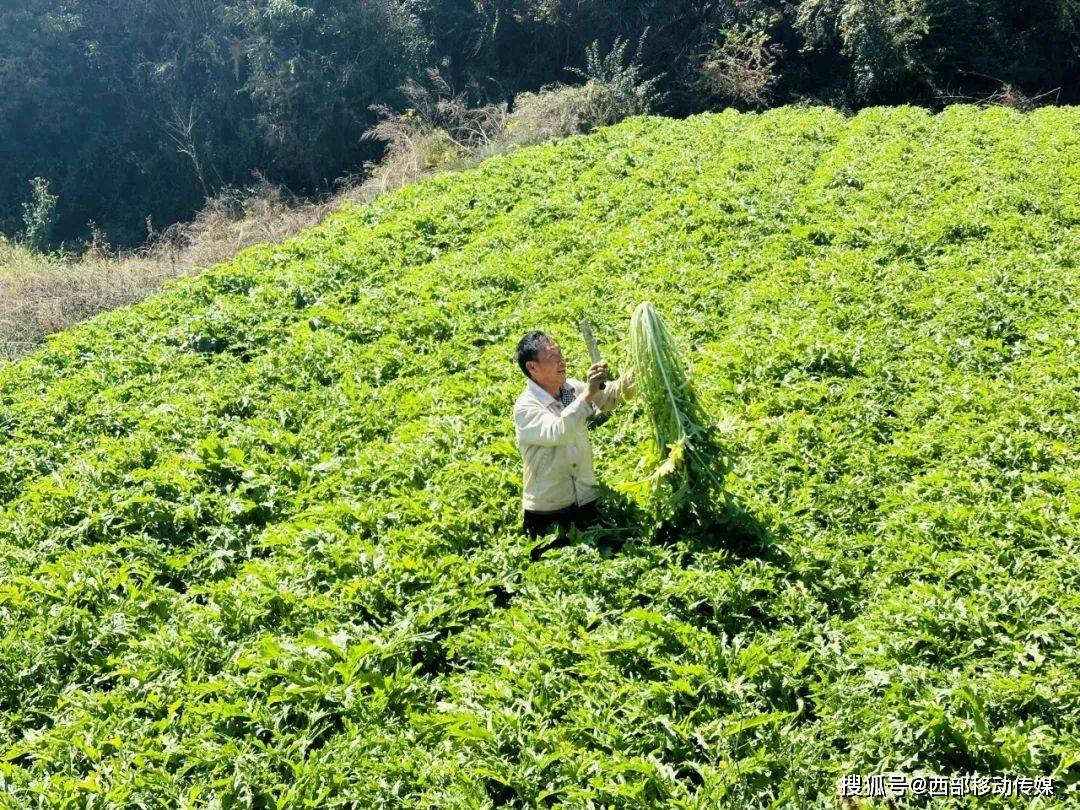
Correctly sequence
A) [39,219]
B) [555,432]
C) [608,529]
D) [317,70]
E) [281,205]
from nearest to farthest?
[555,432], [608,529], [281,205], [39,219], [317,70]

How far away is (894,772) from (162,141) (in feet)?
118

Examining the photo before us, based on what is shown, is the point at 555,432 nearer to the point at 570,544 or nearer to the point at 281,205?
the point at 570,544

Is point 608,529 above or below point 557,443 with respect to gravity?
below

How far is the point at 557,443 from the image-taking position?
519 centimetres

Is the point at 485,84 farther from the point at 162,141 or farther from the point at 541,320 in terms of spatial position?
the point at 541,320

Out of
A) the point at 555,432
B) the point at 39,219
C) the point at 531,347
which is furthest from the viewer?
the point at 39,219

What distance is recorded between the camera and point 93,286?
56.9 feet

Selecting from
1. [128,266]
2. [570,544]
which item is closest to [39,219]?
[128,266]

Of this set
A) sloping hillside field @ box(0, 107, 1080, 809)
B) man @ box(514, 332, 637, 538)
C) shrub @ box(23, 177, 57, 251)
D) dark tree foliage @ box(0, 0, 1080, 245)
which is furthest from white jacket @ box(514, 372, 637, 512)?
shrub @ box(23, 177, 57, 251)

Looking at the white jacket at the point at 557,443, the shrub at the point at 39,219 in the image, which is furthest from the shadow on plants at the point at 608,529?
the shrub at the point at 39,219

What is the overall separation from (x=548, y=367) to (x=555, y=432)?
0.42 m

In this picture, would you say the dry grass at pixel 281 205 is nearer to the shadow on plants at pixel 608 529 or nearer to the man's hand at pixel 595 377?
the shadow on plants at pixel 608 529

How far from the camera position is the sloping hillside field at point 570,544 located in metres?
4.19

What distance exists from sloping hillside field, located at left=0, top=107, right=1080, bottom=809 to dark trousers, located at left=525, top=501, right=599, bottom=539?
0.68 ft
